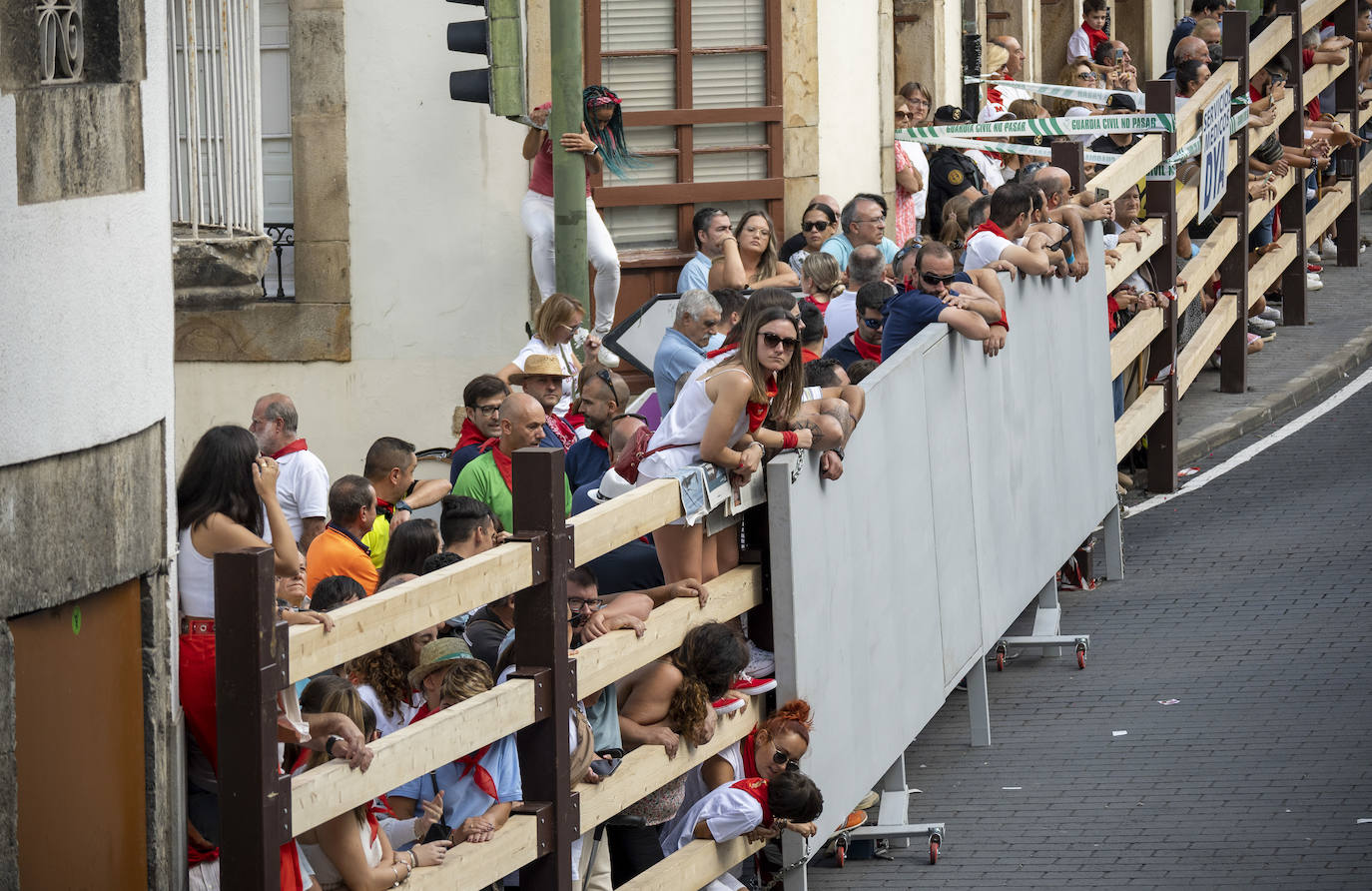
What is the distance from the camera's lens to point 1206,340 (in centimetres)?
1590

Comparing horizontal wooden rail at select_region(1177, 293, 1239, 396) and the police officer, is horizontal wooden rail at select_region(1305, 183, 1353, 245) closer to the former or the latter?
horizontal wooden rail at select_region(1177, 293, 1239, 396)

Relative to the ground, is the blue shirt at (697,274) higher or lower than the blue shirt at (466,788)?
higher

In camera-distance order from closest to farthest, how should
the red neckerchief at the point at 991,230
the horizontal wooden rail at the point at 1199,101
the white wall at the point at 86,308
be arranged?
the white wall at the point at 86,308, the red neckerchief at the point at 991,230, the horizontal wooden rail at the point at 1199,101

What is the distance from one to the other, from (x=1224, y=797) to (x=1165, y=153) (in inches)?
253

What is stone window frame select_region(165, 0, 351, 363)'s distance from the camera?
45.6ft

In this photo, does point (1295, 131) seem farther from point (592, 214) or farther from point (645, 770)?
point (645, 770)

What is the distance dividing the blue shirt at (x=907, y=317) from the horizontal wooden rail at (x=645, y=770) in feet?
8.61

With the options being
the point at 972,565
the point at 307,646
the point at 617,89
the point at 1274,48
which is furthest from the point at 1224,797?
the point at 1274,48

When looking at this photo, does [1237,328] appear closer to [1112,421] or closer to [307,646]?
[1112,421]

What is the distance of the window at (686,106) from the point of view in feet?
51.2

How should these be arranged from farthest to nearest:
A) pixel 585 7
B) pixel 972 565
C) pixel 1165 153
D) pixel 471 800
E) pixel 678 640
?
pixel 585 7, pixel 1165 153, pixel 972 565, pixel 678 640, pixel 471 800

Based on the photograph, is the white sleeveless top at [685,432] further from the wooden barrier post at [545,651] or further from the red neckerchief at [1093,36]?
the red neckerchief at [1093,36]

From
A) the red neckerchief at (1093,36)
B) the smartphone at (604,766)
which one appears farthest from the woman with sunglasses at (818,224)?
the red neckerchief at (1093,36)

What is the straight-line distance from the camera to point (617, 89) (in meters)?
15.7
